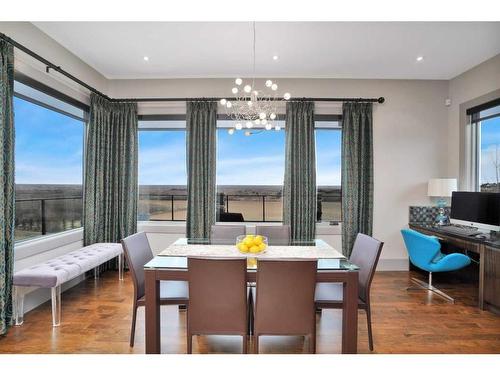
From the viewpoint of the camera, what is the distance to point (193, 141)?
14.7 feet

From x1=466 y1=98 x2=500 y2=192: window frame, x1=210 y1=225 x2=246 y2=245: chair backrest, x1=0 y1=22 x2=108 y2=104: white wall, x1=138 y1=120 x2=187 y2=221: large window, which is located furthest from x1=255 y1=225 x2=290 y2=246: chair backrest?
x1=466 y1=98 x2=500 y2=192: window frame

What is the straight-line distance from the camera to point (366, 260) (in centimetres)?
248

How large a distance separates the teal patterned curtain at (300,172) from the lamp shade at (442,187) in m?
1.84

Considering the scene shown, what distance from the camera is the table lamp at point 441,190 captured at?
4.14 metres

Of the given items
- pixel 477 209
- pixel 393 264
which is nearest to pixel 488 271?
pixel 477 209

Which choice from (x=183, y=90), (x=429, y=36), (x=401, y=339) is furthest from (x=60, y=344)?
(x=429, y=36)

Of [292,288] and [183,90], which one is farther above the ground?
[183,90]

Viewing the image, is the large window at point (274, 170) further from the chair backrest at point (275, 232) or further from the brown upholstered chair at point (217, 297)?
the brown upholstered chair at point (217, 297)

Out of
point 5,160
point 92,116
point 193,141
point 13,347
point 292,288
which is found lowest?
point 13,347

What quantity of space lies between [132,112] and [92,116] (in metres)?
0.63

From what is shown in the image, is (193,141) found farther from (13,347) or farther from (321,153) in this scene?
(13,347)

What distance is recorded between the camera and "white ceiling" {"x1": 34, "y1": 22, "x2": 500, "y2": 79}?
3080 mm

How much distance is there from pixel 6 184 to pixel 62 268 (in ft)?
3.25
